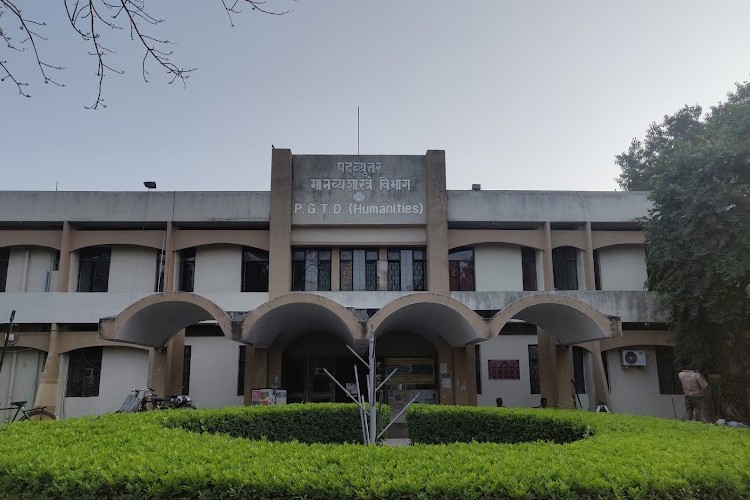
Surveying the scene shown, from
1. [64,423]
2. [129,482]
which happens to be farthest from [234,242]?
[129,482]

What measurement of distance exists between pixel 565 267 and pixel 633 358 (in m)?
3.53

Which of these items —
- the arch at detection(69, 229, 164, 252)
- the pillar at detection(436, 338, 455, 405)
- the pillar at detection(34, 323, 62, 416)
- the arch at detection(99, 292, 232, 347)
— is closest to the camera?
the arch at detection(99, 292, 232, 347)

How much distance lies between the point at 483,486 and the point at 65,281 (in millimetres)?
17931

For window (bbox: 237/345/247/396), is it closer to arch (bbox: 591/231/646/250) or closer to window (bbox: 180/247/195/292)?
window (bbox: 180/247/195/292)

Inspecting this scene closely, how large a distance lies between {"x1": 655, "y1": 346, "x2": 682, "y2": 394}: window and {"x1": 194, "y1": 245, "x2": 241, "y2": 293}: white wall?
45.3 ft

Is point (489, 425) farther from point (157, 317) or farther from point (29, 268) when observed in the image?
point (29, 268)

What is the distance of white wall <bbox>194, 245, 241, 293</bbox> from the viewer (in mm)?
19062

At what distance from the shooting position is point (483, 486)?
3.92m

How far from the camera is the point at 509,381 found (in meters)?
19.0

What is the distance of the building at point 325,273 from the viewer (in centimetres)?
1808

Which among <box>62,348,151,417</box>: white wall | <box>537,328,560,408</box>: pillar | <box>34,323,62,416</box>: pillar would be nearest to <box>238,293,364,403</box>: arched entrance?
<box>62,348,151,417</box>: white wall

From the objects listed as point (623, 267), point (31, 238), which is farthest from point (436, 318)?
point (31, 238)

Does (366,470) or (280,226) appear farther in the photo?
(280,226)

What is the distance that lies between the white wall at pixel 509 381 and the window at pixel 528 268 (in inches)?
65.8
